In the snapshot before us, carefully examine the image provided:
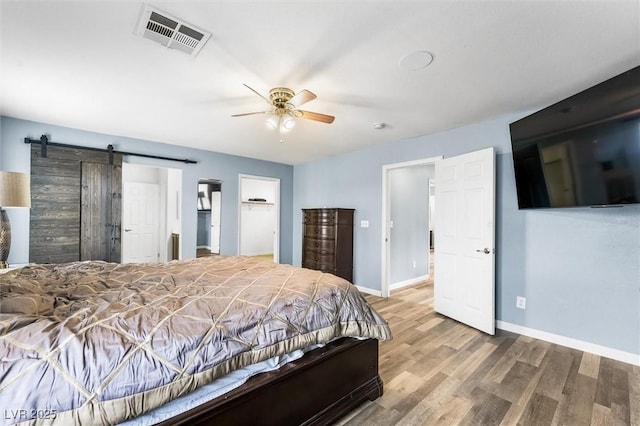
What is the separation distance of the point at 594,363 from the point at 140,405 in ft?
11.3

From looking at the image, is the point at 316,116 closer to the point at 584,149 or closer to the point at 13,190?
the point at 584,149

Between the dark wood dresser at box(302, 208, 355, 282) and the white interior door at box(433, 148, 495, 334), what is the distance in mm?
1494

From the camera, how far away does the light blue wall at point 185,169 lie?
330 cm

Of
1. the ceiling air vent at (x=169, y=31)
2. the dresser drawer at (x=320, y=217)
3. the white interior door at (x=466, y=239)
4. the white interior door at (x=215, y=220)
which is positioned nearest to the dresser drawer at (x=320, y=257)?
the dresser drawer at (x=320, y=217)

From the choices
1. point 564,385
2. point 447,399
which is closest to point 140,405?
point 447,399

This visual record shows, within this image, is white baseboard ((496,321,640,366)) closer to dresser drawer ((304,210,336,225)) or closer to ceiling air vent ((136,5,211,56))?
dresser drawer ((304,210,336,225))

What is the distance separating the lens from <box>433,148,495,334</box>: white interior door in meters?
3.02

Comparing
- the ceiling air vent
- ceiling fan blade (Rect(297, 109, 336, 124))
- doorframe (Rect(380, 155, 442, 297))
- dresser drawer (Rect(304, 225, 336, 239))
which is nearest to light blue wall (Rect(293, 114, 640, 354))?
doorframe (Rect(380, 155, 442, 297))

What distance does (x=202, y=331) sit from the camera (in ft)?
4.22

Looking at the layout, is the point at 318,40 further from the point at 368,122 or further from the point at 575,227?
the point at 575,227

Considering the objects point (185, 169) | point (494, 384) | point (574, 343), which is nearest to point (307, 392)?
point (494, 384)

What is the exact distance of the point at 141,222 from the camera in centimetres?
592

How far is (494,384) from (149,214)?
6611 millimetres

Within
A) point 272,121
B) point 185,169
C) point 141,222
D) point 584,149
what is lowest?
point 141,222
